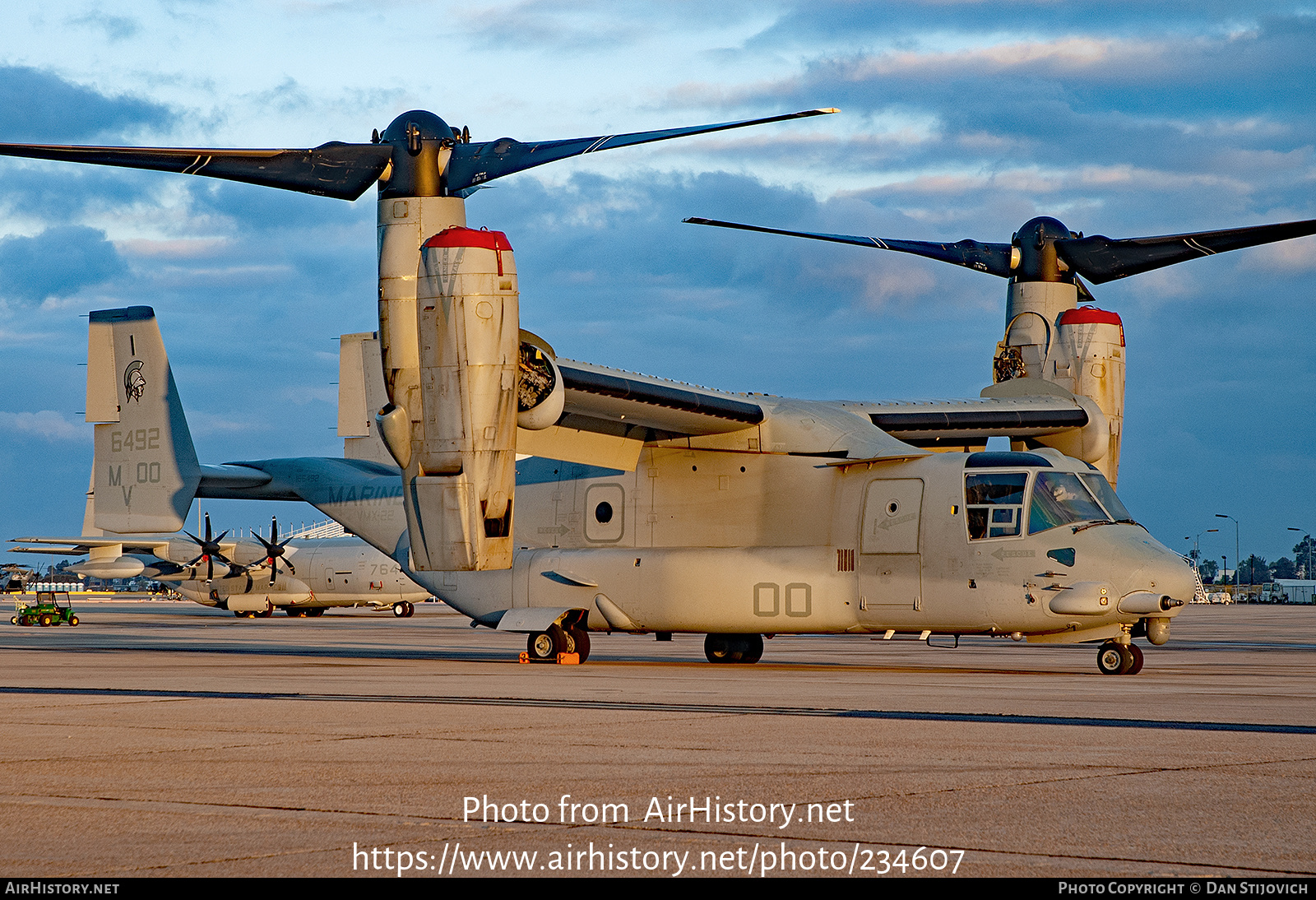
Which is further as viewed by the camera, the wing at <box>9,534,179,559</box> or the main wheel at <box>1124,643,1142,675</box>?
the wing at <box>9,534,179,559</box>

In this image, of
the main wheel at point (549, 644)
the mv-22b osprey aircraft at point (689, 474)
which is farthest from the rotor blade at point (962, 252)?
the main wheel at point (549, 644)

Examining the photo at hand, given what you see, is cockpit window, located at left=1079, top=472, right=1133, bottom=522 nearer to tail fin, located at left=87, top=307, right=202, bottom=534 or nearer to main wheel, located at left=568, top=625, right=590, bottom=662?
main wheel, located at left=568, top=625, right=590, bottom=662

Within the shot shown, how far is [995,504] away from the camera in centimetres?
1938

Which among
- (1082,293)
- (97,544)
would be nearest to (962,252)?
(1082,293)

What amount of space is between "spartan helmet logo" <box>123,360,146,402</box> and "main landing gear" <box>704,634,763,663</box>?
40.6 ft

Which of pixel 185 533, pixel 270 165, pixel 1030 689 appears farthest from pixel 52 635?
pixel 1030 689

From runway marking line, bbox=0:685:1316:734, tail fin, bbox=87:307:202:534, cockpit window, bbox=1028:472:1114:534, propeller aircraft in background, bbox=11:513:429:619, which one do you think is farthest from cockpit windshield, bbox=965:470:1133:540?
propeller aircraft in background, bbox=11:513:429:619

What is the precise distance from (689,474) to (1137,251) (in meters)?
9.78

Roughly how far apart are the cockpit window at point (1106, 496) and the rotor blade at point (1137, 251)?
21.1ft

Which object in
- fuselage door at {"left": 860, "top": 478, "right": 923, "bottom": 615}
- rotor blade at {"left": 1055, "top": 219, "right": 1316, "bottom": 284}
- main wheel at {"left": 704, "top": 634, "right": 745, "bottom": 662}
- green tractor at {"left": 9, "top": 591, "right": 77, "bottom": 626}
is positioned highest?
rotor blade at {"left": 1055, "top": 219, "right": 1316, "bottom": 284}

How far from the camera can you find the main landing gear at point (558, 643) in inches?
875

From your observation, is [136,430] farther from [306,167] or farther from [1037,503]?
[1037,503]

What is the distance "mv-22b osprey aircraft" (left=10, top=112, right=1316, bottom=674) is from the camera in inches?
731

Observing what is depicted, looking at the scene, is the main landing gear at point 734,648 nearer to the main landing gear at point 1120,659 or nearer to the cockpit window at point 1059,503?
the cockpit window at point 1059,503
